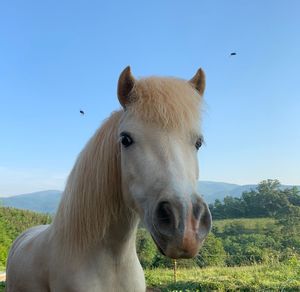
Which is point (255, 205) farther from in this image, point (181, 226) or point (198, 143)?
point (181, 226)

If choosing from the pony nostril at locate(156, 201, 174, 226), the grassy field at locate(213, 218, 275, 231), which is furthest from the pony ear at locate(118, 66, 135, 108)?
the grassy field at locate(213, 218, 275, 231)

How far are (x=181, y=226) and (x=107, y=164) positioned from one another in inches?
27.3

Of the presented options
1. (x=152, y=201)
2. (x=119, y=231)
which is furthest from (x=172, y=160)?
(x=119, y=231)

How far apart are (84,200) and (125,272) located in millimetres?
447

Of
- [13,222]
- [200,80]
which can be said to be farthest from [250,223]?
[200,80]

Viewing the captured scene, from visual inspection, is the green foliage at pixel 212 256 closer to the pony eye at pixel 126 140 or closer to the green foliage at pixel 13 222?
the green foliage at pixel 13 222

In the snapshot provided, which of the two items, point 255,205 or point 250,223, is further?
point 255,205

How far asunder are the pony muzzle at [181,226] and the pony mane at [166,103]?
41cm

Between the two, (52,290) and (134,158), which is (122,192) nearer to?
(134,158)

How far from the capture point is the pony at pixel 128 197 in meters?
1.36

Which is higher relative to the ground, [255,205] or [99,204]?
[99,204]

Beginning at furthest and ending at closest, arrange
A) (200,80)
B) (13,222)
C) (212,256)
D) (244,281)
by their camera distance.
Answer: (13,222)
(212,256)
(244,281)
(200,80)

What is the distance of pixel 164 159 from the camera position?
150 cm

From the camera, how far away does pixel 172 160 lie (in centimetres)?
149
